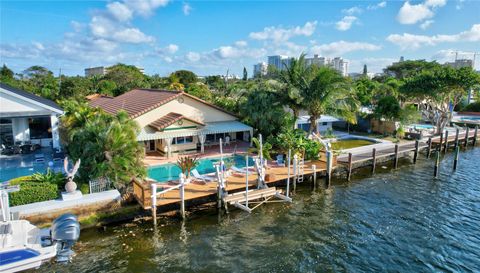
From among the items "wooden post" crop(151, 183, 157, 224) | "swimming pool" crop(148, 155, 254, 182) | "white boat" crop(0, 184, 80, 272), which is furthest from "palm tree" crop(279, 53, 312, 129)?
"white boat" crop(0, 184, 80, 272)

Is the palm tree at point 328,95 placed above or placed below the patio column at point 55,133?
above

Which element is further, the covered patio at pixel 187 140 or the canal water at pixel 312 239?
the covered patio at pixel 187 140

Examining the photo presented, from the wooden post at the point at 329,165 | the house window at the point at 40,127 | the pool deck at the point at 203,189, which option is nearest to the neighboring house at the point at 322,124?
the wooden post at the point at 329,165

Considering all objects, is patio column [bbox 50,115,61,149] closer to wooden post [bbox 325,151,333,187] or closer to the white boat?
the white boat

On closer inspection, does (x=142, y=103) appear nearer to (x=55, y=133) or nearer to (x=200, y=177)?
(x=55, y=133)

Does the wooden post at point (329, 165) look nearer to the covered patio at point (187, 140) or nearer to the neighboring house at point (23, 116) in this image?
the covered patio at point (187, 140)

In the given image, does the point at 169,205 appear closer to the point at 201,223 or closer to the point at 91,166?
the point at 201,223

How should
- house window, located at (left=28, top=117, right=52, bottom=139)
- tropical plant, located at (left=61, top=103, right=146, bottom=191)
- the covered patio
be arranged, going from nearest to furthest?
1. tropical plant, located at (left=61, top=103, right=146, bottom=191)
2. the covered patio
3. house window, located at (left=28, top=117, right=52, bottom=139)

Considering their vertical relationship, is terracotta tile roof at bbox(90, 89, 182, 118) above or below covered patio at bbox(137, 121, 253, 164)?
above
